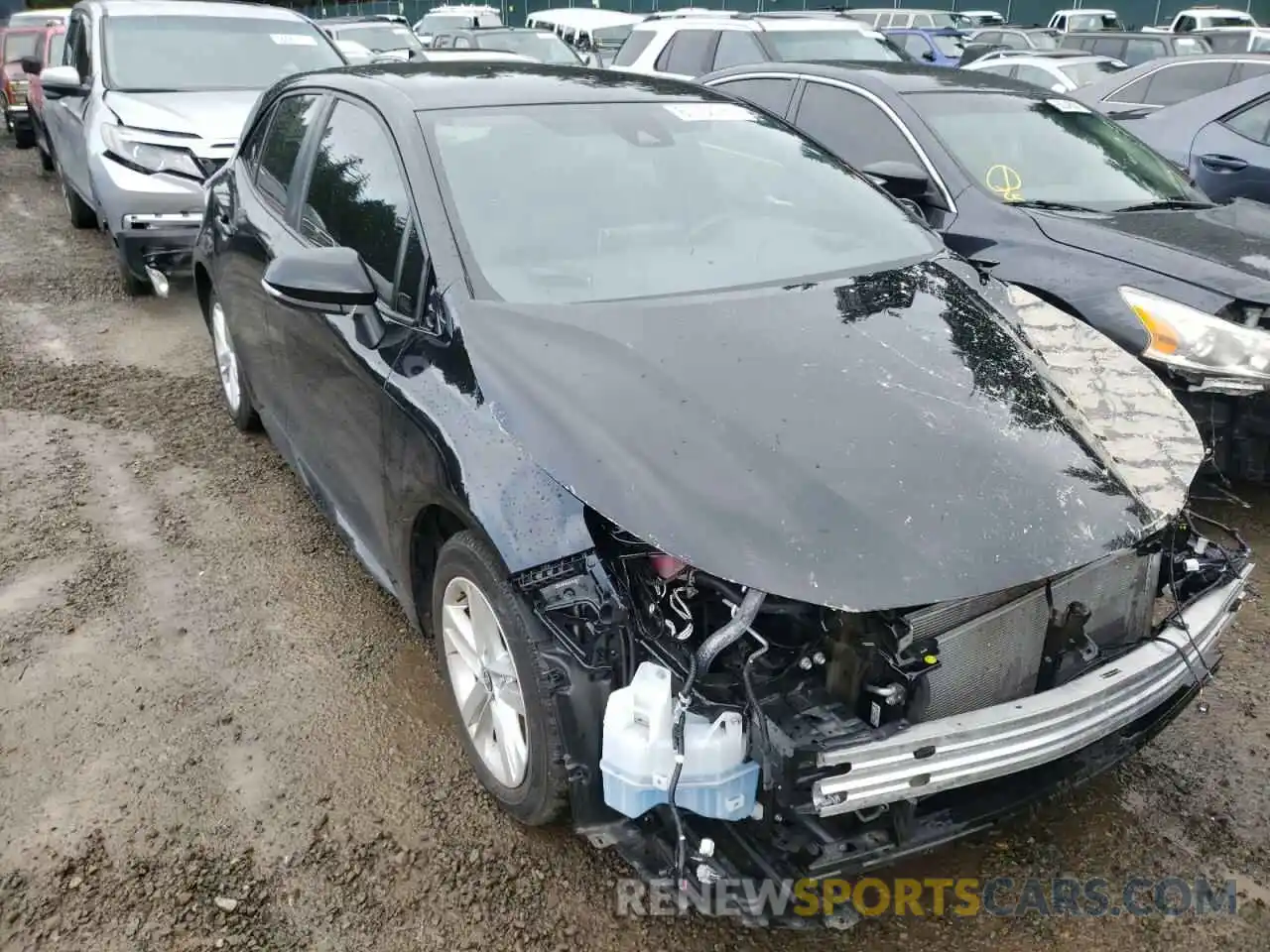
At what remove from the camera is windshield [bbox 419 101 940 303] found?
2.79 metres

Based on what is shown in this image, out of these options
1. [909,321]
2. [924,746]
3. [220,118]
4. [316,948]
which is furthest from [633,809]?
[220,118]

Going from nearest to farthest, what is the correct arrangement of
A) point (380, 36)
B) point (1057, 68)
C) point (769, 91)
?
point (769, 91), point (1057, 68), point (380, 36)

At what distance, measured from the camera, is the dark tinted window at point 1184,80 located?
8.56 m

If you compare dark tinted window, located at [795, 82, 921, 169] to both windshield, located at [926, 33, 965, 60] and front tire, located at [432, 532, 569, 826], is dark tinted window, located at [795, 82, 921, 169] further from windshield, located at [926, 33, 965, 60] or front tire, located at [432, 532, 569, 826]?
windshield, located at [926, 33, 965, 60]

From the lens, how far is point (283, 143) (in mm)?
3879

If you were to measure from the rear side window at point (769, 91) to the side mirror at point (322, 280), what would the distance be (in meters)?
3.41

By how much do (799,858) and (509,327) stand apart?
4.66 feet

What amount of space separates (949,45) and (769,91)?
13.9m

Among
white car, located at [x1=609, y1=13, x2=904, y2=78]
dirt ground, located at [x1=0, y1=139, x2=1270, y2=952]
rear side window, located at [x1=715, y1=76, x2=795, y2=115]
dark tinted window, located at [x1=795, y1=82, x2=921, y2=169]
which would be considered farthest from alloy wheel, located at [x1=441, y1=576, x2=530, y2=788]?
white car, located at [x1=609, y1=13, x2=904, y2=78]

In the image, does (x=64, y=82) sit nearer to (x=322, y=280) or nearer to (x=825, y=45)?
(x=322, y=280)

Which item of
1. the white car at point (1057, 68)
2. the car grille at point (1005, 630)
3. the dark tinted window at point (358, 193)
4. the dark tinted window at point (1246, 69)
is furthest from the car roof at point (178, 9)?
the white car at point (1057, 68)

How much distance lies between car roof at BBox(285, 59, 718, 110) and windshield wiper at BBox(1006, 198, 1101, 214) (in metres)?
1.72

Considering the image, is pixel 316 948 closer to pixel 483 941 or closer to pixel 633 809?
pixel 483 941

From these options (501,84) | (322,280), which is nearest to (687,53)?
(501,84)
